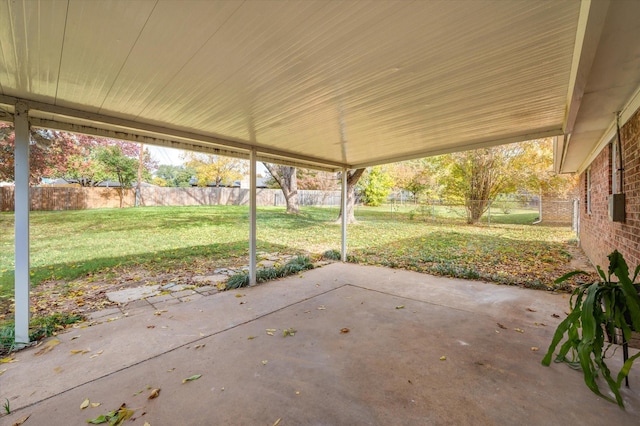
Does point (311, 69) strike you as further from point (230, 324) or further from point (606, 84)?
point (230, 324)

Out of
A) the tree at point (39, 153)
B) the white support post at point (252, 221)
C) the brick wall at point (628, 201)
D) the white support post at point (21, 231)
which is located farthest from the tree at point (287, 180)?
the brick wall at point (628, 201)

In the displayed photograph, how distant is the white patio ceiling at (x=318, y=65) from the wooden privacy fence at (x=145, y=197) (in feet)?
43.3

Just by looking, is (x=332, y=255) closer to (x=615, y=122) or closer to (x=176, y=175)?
(x=615, y=122)

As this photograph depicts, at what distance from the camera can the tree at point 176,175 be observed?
1213 inches

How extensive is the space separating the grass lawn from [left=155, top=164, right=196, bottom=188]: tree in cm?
1960

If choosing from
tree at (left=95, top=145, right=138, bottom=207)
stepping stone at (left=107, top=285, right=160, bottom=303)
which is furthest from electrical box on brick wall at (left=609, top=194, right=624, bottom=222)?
tree at (left=95, top=145, right=138, bottom=207)

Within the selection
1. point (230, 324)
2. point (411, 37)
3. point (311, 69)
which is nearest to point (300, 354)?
point (230, 324)

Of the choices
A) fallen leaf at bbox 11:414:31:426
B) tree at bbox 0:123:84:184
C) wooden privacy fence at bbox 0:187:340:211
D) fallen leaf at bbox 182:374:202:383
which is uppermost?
tree at bbox 0:123:84:184

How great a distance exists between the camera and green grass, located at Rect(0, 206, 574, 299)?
598cm

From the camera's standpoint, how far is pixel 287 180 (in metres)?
14.2

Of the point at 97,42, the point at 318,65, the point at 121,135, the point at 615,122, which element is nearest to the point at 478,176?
the point at 615,122

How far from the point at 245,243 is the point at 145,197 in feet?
40.1

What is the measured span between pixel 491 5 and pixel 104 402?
11.4 feet

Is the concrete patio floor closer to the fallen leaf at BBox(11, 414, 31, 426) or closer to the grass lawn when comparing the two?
the fallen leaf at BBox(11, 414, 31, 426)
